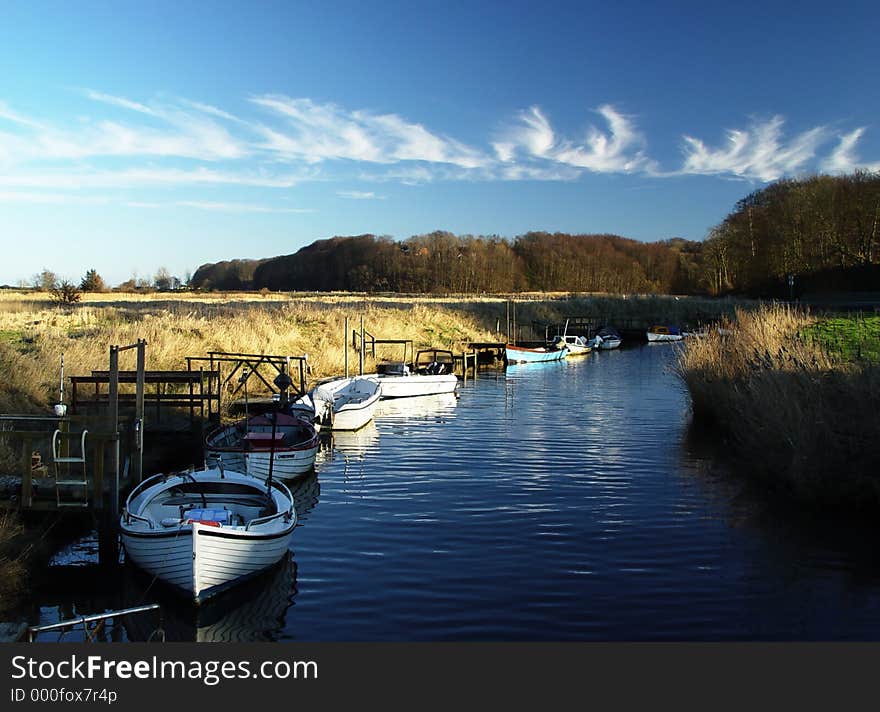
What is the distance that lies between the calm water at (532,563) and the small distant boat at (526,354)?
31.4 metres

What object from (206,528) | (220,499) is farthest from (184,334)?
(206,528)

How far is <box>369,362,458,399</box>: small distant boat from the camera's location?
37938mm

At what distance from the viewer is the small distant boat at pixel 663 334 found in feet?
273

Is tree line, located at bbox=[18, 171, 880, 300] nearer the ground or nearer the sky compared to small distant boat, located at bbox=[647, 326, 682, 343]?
nearer the sky

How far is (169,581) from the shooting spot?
1276 centimetres

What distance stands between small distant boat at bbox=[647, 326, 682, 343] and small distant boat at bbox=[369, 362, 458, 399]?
47.8 m

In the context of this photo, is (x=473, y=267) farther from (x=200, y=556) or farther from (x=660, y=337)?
(x=200, y=556)

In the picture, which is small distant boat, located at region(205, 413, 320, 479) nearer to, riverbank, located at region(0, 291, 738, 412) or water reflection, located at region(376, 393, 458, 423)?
riverbank, located at region(0, 291, 738, 412)

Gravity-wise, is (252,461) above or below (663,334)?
below

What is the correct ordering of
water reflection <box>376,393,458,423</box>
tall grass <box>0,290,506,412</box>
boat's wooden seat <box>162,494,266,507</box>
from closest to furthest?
boat's wooden seat <box>162,494,266,507</box> → tall grass <box>0,290,506,412</box> → water reflection <box>376,393,458,423</box>

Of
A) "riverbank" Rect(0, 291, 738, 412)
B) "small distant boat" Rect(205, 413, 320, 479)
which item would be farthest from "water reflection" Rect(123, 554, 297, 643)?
"riverbank" Rect(0, 291, 738, 412)

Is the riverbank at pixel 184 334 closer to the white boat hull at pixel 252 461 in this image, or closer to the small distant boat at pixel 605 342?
the white boat hull at pixel 252 461

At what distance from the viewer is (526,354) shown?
56594 millimetres

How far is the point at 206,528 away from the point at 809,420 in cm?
1107
